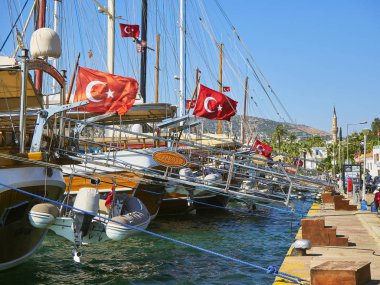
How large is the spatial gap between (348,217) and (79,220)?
13765 millimetres

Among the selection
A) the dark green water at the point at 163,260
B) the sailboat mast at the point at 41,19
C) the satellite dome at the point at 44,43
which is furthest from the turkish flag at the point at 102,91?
the sailboat mast at the point at 41,19

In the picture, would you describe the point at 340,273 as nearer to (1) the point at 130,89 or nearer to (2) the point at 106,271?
(2) the point at 106,271

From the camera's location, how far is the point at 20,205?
12.5m

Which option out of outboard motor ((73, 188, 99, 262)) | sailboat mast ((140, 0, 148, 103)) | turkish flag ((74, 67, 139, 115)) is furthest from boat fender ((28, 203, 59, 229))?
sailboat mast ((140, 0, 148, 103))

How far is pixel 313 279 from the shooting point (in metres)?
8.71

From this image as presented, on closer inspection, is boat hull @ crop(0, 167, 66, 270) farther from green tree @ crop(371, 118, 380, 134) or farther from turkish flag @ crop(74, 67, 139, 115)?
green tree @ crop(371, 118, 380, 134)

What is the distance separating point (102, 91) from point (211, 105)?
7.54m

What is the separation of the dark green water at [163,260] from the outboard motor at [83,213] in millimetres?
1284

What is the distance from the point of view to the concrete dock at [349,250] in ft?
37.2

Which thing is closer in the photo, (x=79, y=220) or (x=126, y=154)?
(x=79, y=220)

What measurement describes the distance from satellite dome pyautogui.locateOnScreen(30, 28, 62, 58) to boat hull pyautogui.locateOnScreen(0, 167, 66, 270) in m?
3.49

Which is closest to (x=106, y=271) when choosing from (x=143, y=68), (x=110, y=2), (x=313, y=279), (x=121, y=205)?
(x=121, y=205)

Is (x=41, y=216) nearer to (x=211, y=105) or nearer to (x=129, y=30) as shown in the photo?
(x=211, y=105)

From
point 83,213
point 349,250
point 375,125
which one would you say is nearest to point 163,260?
point 83,213
